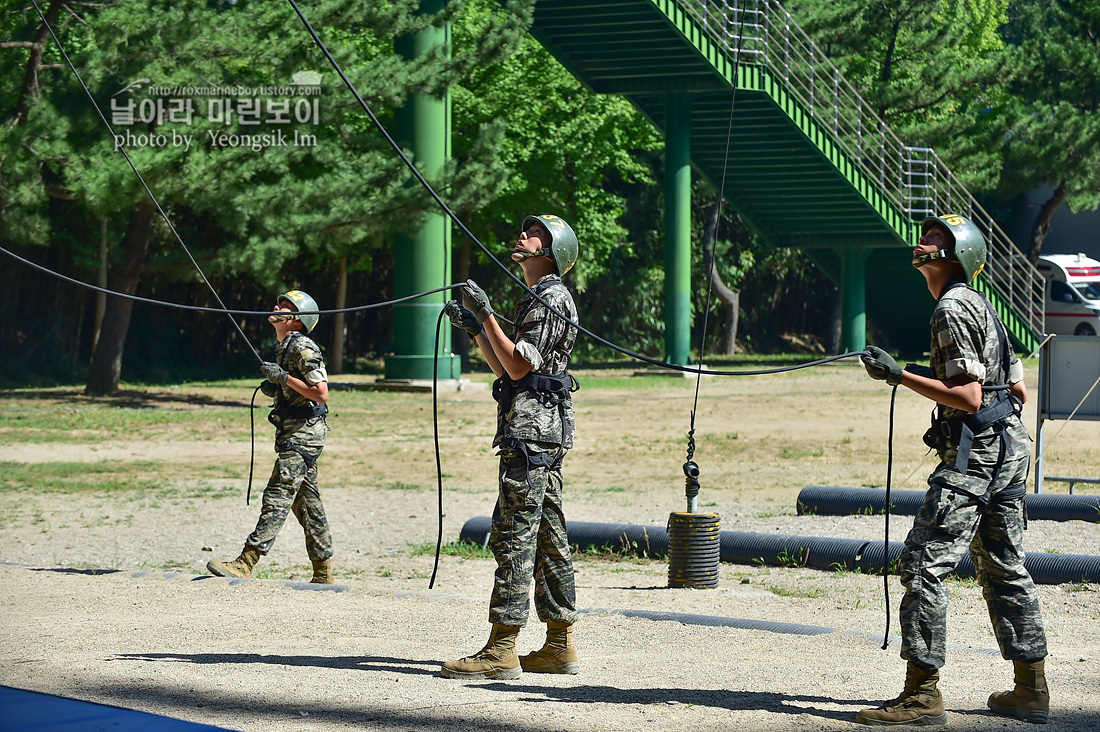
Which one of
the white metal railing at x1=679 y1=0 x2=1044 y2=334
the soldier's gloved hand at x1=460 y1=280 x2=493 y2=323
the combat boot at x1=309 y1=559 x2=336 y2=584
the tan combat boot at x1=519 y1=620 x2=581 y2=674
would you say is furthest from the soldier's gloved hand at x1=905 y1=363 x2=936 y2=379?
the white metal railing at x1=679 y1=0 x2=1044 y2=334

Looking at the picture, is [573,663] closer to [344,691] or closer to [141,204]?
[344,691]

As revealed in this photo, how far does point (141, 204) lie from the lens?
2222 cm

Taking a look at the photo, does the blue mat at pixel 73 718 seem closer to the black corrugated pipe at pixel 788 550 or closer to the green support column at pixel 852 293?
the black corrugated pipe at pixel 788 550

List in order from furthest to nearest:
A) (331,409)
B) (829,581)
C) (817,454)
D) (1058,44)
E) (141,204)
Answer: (1058,44) → (141,204) → (331,409) → (817,454) → (829,581)

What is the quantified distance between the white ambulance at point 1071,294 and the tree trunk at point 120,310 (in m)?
22.4

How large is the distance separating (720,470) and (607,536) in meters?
4.59

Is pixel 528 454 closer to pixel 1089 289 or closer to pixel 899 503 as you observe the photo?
pixel 899 503

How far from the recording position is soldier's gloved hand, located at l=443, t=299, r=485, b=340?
5645mm


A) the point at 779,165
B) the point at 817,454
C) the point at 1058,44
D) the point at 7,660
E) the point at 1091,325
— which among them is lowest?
the point at 7,660

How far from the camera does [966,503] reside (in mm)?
5098

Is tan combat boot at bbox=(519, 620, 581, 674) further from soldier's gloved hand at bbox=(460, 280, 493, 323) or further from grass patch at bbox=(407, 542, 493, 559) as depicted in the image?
grass patch at bbox=(407, 542, 493, 559)

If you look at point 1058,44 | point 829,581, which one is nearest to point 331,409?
point 829,581

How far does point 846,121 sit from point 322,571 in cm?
2156

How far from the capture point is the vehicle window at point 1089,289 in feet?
109
